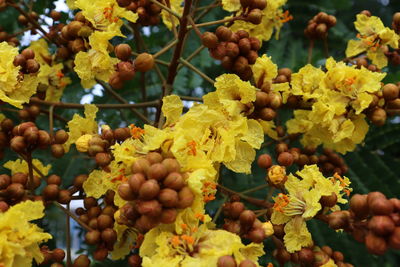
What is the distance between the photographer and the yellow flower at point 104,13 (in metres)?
2.17

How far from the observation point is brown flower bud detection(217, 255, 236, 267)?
1.52 metres

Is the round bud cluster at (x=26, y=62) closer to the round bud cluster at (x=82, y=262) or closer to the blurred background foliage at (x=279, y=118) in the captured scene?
the blurred background foliage at (x=279, y=118)

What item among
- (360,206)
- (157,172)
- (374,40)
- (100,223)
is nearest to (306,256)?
(360,206)

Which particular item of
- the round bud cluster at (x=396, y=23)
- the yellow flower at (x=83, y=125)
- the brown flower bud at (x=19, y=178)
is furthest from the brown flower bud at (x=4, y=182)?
the round bud cluster at (x=396, y=23)

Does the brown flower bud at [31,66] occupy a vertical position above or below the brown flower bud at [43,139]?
above

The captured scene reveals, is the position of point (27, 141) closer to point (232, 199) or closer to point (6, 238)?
point (6, 238)

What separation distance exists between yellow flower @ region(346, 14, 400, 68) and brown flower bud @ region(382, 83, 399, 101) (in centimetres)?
35

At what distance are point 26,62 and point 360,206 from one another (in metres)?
1.45

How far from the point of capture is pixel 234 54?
6.78 feet

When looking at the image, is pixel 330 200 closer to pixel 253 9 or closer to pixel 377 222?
pixel 377 222

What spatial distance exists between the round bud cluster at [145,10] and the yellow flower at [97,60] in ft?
0.64

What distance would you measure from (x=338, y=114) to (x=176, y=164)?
91 cm

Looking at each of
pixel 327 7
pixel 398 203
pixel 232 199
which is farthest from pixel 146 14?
pixel 327 7

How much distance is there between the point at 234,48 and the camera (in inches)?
80.9
